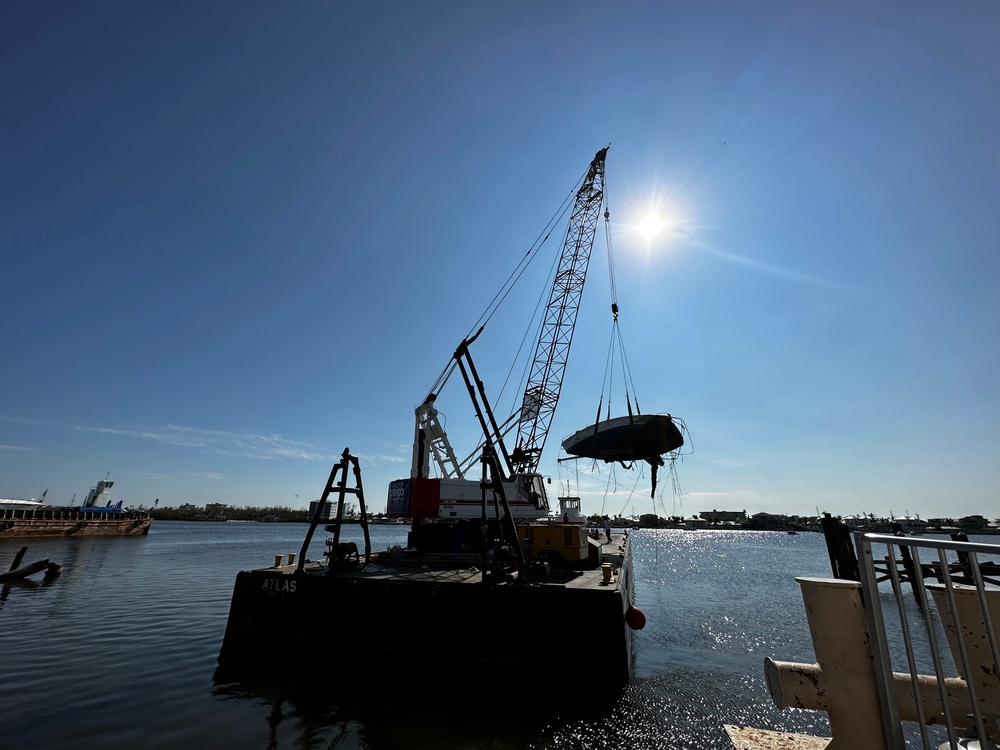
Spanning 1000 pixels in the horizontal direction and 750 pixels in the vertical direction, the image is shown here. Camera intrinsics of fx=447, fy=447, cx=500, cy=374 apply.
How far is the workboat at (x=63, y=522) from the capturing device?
62.4 m

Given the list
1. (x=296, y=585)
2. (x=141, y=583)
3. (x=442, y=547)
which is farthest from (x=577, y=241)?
(x=141, y=583)

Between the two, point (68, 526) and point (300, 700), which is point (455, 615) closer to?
point (300, 700)

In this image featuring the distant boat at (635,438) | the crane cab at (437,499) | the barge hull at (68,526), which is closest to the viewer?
the crane cab at (437,499)

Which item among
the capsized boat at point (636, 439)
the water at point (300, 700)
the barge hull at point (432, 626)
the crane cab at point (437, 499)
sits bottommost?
the water at point (300, 700)

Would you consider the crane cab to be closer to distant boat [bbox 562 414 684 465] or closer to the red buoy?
distant boat [bbox 562 414 684 465]

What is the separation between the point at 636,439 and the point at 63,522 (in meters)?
87.7

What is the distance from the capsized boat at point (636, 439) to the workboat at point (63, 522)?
80.7 m

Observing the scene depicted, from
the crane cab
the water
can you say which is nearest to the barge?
the water

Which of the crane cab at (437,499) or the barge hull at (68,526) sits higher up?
the crane cab at (437,499)

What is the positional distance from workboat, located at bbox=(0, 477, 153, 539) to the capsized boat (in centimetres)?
8067

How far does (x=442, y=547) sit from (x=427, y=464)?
6575mm

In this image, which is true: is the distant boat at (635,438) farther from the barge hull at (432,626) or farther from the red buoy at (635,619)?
the red buoy at (635,619)

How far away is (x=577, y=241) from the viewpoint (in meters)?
44.4

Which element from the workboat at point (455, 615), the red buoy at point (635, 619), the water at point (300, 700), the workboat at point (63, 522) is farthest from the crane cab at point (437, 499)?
the workboat at point (63, 522)
